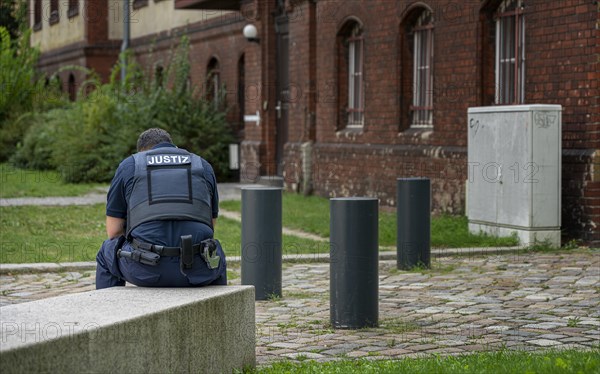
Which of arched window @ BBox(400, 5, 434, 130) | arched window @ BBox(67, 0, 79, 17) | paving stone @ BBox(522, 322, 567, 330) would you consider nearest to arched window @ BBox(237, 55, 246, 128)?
arched window @ BBox(400, 5, 434, 130)

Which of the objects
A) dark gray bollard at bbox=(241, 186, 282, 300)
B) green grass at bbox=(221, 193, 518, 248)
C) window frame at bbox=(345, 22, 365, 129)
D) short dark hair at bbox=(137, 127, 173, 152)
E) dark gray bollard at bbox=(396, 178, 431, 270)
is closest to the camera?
short dark hair at bbox=(137, 127, 173, 152)

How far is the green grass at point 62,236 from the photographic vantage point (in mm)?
12780

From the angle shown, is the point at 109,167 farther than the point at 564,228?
Yes

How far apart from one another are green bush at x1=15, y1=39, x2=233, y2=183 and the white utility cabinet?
35.6 ft

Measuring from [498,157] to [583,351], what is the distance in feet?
21.8

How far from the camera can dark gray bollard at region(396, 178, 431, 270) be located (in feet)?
37.9

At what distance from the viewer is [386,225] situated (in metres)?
15.7

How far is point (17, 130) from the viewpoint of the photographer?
31922mm

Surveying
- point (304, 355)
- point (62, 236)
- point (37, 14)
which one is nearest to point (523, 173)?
point (62, 236)

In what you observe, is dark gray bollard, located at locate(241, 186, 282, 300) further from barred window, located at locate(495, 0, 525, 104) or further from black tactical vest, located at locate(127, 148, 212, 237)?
barred window, located at locate(495, 0, 525, 104)

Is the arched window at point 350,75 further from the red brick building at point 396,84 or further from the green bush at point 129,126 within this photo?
the green bush at point 129,126

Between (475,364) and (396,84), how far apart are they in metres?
11.9

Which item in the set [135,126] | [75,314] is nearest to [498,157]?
[75,314]

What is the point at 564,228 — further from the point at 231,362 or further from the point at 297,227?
the point at 231,362
